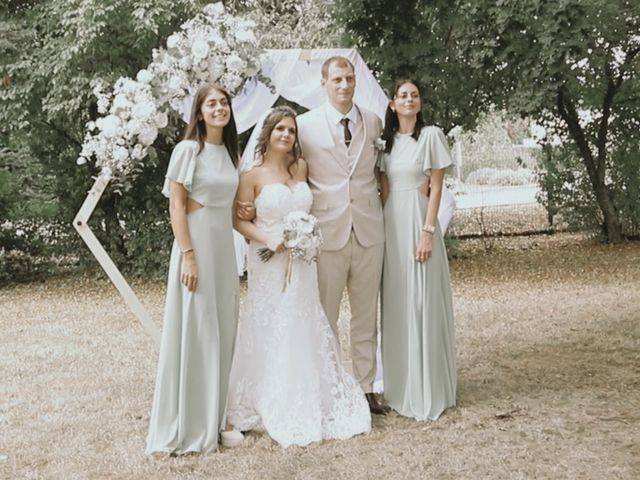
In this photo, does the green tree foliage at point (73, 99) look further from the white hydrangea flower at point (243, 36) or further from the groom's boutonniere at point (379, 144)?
the groom's boutonniere at point (379, 144)

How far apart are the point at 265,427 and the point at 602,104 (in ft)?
36.5

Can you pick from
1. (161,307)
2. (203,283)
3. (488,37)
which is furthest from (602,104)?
(203,283)

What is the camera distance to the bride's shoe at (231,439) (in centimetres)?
456

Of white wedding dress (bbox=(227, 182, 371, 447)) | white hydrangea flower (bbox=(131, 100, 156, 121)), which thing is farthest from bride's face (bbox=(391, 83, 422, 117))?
white hydrangea flower (bbox=(131, 100, 156, 121))

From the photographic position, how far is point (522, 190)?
1891cm

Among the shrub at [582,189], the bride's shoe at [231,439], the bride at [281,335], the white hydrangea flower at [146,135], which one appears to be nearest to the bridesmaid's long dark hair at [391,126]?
the bride at [281,335]

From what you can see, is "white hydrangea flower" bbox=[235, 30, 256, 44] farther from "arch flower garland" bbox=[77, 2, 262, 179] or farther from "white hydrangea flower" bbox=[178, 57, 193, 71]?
"white hydrangea flower" bbox=[178, 57, 193, 71]

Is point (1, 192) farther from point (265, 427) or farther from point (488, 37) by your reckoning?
point (265, 427)

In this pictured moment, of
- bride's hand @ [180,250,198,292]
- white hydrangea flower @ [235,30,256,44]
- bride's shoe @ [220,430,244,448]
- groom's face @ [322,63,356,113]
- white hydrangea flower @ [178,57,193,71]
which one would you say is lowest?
bride's shoe @ [220,430,244,448]

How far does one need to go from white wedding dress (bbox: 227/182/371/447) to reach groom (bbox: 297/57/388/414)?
17 centimetres

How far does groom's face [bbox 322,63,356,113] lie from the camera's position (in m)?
4.77

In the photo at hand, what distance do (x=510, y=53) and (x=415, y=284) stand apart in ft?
12.6

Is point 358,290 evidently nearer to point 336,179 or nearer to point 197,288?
point 336,179

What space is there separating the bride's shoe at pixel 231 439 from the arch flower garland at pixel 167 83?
5.19 ft
